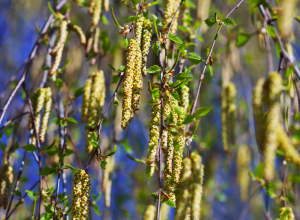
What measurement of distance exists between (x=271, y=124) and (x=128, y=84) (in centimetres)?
62

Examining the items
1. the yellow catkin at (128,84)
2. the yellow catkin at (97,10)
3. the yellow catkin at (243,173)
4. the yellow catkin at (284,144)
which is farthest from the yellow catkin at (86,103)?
the yellow catkin at (243,173)

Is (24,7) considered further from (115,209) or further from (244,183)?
(244,183)

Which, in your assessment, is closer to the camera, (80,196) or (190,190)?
(190,190)

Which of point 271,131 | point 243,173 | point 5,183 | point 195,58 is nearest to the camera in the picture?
point 271,131

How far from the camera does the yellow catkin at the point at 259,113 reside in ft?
3.00

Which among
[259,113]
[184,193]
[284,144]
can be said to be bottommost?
[184,193]

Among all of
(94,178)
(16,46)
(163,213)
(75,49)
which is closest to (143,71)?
(163,213)

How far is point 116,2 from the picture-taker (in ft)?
10.7

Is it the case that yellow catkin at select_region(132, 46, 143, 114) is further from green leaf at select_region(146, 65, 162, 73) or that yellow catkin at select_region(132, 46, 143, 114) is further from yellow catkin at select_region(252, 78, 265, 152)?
yellow catkin at select_region(252, 78, 265, 152)

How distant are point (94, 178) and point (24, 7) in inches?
104

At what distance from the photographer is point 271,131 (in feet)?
2.85

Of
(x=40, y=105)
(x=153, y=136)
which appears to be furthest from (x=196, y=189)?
(x=40, y=105)

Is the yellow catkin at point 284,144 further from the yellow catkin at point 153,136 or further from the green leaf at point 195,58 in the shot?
the green leaf at point 195,58

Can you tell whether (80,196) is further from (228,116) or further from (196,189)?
(228,116)
